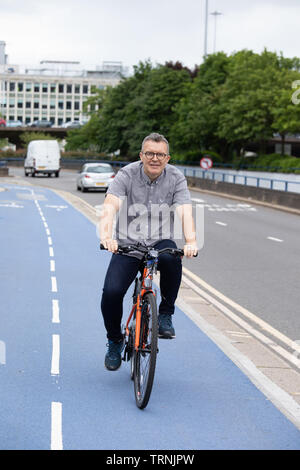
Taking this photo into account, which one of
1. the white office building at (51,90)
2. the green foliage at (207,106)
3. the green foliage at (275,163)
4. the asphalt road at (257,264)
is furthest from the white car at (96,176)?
the white office building at (51,90)

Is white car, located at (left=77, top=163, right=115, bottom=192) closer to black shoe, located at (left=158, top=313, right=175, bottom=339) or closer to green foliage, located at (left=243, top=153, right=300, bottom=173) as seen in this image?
green foliage, located at (left=243, top=153, right=300, bottom=173)

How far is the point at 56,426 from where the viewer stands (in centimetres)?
491

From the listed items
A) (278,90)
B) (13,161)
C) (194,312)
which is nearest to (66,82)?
(13,161)

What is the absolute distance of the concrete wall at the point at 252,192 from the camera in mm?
31397

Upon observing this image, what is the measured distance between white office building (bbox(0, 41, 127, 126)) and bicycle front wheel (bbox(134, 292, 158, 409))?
587ft

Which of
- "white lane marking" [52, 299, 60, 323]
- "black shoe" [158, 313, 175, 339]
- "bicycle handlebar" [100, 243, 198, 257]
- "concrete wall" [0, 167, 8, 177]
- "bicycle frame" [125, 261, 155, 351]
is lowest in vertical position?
"concrete wall" [0, 167, 8, 177]

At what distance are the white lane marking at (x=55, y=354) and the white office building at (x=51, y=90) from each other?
176987 mm

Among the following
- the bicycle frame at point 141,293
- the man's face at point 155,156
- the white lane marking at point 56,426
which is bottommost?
the white lane marking at point 56,426

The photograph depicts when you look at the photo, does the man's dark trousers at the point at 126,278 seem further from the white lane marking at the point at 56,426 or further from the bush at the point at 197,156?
the bush at the point at 197,156

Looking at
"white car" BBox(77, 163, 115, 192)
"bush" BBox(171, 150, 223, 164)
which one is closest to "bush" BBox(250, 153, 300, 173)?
"bush" BBox(171, 150, 223, 164)

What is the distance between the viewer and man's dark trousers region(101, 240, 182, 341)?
5.63 m

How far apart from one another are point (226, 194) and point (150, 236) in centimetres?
3503

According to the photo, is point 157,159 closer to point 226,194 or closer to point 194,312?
point 194,312

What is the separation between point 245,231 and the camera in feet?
67.8
